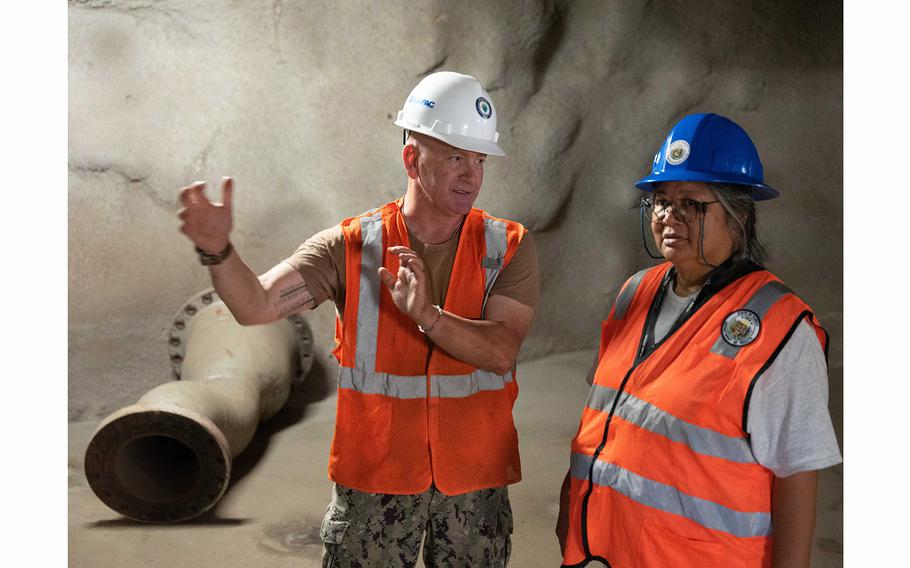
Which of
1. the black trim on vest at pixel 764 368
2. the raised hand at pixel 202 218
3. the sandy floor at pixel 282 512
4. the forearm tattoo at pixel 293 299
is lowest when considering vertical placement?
the sandy floor at pixel 282 512

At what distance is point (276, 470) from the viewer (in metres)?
5.41

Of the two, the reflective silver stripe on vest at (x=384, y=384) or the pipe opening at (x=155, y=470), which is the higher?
the reflective silver stripe on vest at (x=384, y=384)

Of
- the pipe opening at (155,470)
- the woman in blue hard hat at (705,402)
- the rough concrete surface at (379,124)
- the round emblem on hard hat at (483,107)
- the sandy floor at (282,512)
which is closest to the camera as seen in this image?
the woman in blue hard hat at (705,402)

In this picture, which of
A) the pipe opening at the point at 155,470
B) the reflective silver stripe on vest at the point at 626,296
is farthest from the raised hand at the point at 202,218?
the pipe opening at the point at 155,470

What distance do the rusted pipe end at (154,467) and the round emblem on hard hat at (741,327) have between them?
311cm

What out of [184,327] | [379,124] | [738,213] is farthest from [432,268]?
[379,124]

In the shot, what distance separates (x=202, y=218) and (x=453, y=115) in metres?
0.80

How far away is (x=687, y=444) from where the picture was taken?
2.05 metres

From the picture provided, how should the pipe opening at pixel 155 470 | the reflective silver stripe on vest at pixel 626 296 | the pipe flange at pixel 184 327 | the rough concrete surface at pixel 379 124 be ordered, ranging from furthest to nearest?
the rough concrete surface at pixel 379 124 < the pipe flange at pixel 184 327 < the pipe opening at pixel 155 470 < the reflective silver stripe on vest at pixel 626 296

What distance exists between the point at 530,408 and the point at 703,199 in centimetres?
454

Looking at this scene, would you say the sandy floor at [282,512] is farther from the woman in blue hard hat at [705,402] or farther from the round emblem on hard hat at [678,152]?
the round emblem on hard hat at [678,152]

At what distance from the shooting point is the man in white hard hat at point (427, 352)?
99.7 inches

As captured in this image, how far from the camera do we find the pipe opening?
4.57 metres

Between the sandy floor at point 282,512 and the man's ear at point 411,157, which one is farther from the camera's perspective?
the sandy floor at point 282,512
